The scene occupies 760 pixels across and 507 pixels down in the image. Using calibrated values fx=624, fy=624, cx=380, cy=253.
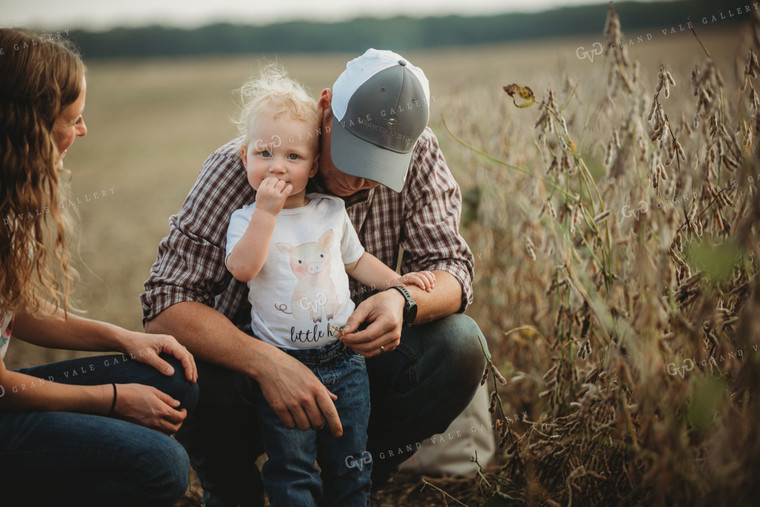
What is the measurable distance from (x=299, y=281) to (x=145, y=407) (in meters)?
0.58

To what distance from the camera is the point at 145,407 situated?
6.05ft

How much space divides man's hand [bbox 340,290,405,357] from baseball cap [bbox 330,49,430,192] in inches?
15.2

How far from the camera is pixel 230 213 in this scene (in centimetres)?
214

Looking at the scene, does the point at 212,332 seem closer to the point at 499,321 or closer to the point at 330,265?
the point at 330,265

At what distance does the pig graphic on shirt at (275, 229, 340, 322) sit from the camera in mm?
1927

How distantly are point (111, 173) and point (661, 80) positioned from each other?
1147cm

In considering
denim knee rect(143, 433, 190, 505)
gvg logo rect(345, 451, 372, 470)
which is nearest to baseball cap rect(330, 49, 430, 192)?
gvg logo rect(345, 451, 372, 470)

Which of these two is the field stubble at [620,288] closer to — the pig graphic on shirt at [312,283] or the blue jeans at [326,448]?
the blue jeans at [326,448]

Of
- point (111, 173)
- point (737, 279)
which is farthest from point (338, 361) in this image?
point (111, 173)

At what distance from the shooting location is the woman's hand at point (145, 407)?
1.83 m

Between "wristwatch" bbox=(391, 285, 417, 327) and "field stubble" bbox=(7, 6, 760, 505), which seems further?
"wristwatch" bbox=(391, 285, 417, 327)

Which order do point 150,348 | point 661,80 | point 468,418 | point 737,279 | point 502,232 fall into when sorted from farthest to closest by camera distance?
point 502,232 < point 468,418 < point 150,348 < point 737,279 < point 661,80

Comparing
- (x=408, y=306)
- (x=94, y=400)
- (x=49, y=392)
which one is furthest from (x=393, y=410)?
(x=49, y=392)

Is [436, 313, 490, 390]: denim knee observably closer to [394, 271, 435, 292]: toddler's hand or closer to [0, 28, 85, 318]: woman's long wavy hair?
[394, 271, 435, 292]: toddler's hand
